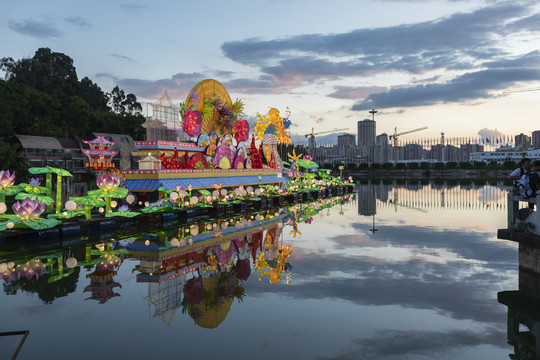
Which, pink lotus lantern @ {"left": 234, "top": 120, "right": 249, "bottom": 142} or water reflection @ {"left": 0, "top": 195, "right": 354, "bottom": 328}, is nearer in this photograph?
water reflection @ {"left": 0, "top": 195, "right": 354, "bottom": 328}

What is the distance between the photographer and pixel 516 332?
1020 cm

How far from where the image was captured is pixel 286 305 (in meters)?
12.1

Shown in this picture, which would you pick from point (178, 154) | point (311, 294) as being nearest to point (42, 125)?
point (178, 154)

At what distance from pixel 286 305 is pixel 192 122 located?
3129cm

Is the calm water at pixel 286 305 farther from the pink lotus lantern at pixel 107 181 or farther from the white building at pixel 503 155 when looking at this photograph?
the white building at pixel 503 155

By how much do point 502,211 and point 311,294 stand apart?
26671 millimetres

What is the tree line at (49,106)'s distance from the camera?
7238 centimetres

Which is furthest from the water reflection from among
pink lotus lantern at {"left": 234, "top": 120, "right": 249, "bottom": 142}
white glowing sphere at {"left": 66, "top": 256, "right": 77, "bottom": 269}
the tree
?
the tree

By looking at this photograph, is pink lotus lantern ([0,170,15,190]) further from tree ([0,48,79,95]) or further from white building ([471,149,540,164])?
white building ([471,149,540,164])

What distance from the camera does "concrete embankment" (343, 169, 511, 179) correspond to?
110 metres

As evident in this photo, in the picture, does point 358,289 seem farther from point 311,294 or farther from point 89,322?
point 89,322

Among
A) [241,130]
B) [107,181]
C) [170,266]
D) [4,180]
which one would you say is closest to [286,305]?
[170,266]

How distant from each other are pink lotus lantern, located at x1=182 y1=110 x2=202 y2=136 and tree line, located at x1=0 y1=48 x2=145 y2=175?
2305 cm

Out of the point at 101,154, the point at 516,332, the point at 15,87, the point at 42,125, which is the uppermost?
the point at 15,87
